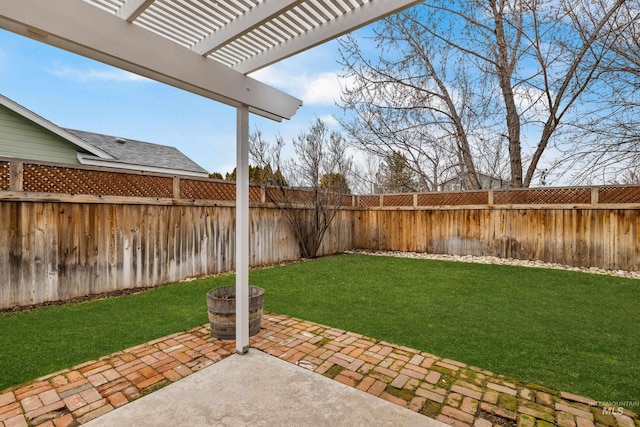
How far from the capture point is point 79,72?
9.47 m

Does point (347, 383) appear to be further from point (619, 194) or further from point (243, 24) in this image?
point (619, 194)

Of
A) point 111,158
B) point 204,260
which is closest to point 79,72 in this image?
point 111,158

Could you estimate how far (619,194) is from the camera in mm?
5961

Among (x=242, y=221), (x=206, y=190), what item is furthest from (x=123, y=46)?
(x=206, y=190)

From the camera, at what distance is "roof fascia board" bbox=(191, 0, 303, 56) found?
5.51ft

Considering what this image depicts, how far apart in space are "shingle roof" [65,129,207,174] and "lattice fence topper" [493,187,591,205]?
948 cm

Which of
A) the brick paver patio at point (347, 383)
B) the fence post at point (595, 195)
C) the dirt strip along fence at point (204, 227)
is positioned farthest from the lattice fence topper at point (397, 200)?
the brick paver patio at point (347, 383)

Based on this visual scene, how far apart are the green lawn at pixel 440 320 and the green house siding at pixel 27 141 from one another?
5367 mm

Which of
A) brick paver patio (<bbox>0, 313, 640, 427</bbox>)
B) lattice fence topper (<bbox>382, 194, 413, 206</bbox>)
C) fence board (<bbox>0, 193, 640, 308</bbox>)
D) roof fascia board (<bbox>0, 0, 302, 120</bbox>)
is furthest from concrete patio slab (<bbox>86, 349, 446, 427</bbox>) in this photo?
lattice fence topper (<bbox>382, 194, 413, 206</bbox>)

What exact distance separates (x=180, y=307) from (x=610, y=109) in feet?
25.8

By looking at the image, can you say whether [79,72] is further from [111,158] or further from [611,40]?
[611,40]

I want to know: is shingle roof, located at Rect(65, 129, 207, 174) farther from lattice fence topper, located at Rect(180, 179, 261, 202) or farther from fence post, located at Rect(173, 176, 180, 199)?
fence post, located at Rect(173, 176, 180, 199)

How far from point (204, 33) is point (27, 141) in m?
7.86

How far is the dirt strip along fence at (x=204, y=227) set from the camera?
3.85 m
